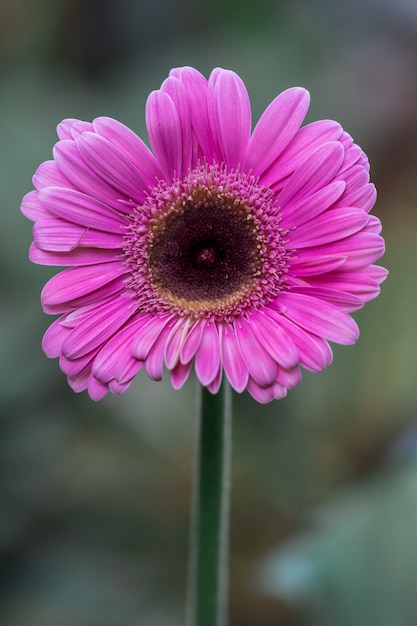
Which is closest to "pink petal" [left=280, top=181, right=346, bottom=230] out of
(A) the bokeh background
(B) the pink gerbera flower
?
(B) the pink gerbera flower

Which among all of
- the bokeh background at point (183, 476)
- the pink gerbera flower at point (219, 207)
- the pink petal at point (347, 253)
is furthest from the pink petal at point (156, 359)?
the bokeh background at point (183, 476)

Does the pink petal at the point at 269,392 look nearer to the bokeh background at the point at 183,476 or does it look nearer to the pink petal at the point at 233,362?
the pink petal at the point at 233,362

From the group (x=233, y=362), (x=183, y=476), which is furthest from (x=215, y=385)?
(x=183, y=476)

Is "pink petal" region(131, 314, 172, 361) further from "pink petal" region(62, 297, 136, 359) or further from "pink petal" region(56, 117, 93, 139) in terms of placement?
"pink petal" region(56, 117, 93, 139)

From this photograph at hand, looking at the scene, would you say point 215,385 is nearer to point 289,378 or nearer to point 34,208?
point 289,378

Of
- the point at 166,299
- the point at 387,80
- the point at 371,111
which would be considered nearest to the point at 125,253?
the point at 166,299

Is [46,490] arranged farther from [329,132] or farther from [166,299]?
[329,132]
